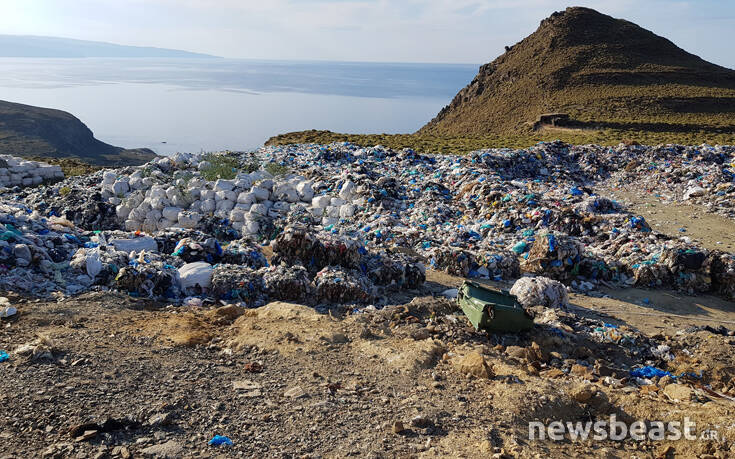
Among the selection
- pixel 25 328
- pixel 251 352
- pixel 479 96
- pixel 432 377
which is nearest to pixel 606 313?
pixel 432 377

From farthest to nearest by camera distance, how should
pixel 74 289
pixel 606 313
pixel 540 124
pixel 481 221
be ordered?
1. pixel 540 124
2. pixel 481 221
3. pixel 606 313
4. pixel 74 289

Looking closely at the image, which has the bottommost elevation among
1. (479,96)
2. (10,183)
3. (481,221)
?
(10,183)

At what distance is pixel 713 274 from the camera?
6.42m

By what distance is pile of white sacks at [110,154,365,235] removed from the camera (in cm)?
889

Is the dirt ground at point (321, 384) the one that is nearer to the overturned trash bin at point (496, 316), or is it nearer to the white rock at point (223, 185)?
the overturned trash bin at point (496, 316)

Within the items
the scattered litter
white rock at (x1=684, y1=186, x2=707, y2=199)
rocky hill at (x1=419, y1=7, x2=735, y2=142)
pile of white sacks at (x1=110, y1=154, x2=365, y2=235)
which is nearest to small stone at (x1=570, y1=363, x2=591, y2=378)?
the scattered litter

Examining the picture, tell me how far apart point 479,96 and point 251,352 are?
42.5m

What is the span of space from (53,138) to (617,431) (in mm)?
48801

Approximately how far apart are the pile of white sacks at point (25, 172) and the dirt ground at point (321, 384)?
9894mm

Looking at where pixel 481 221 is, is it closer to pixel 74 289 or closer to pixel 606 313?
pixel 606 313

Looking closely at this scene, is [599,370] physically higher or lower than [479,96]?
lower

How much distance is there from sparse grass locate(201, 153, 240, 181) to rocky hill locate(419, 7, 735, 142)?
71.0 ft

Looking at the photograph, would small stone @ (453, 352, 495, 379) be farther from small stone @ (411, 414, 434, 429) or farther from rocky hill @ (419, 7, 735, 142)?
rocky hill @ (419, 7, 735, 142)

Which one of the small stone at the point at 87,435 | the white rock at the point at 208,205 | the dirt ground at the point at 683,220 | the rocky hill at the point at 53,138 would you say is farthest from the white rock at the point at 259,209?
the rocky hill at the point at 53,138
